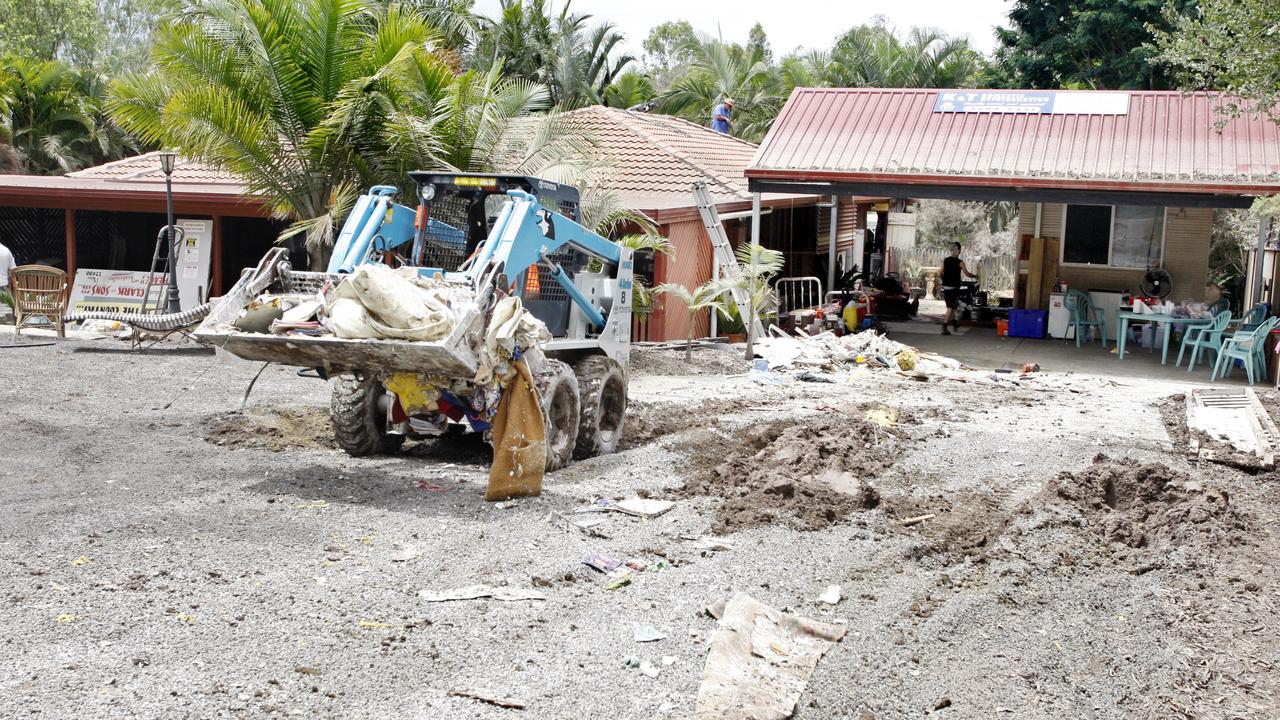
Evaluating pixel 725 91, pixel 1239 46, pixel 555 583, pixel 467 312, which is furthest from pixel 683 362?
pixel 725 91

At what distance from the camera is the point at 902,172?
786 inches

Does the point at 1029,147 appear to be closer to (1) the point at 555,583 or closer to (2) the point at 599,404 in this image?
(2) the point at 599,404

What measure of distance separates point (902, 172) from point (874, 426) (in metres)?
9.00

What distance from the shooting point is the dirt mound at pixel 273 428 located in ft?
36.2

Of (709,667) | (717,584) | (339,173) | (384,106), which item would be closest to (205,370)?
(339,173)

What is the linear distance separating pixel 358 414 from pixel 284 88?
274 inches

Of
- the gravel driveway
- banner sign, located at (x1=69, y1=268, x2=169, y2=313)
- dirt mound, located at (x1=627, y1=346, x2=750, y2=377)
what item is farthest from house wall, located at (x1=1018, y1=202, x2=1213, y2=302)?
banner sign, located at (x1=69, y1=268, x2=169, y2=313)

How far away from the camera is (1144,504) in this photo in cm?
929

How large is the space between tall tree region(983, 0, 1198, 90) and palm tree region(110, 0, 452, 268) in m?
24.6

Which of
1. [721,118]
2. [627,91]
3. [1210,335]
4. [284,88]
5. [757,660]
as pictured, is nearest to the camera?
[757,660]

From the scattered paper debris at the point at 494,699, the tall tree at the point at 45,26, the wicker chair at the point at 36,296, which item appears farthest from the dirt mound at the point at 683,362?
the tall tree at the point at 45,26

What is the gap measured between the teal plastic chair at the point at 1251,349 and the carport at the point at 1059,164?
2.22m

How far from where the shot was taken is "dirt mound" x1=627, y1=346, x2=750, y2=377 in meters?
17.5

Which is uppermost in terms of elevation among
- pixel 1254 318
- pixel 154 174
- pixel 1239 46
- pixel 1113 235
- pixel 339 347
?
pixel 1239 46
